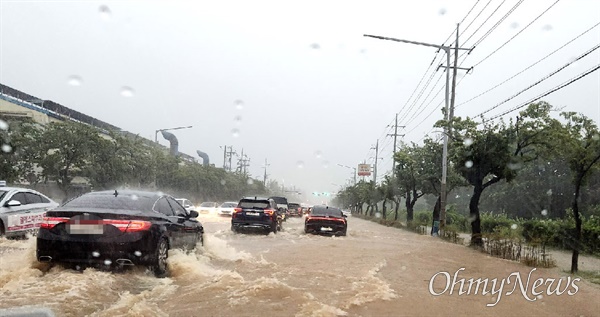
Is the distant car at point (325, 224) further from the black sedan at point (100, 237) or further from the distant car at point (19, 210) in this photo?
the black sedan at point (100, 237)

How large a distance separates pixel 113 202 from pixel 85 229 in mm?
754

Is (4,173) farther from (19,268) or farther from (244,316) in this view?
(244,316)

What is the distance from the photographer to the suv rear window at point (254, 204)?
64.6 feet

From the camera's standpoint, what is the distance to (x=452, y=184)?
A: 32.5 metres

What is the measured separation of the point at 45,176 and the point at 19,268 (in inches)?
1000

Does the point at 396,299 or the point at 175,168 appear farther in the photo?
the point at 175,168

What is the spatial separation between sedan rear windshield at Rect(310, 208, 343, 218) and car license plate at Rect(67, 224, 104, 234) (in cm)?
1507

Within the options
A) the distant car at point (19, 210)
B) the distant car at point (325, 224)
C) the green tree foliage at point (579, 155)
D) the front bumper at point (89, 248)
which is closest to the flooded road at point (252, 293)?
the front bumper at point (89, 248)

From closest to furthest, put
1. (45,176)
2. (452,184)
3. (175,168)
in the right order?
(45,176), (452,184), (175,168)

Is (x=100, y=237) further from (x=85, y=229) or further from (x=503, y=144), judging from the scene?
(x=503, y=144)

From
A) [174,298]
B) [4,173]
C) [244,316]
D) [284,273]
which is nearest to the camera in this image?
[244,316]

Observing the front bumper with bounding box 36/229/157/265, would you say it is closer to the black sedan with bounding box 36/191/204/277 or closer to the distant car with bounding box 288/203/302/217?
the black sedan with bounding box 36/191/204/277

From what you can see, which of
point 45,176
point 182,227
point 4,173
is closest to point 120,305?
point 182,227

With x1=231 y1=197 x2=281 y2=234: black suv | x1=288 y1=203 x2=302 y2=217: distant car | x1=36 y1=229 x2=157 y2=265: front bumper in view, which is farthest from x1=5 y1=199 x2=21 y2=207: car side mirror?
x1=288 y1=203 x2=302 y2=217: distant car
